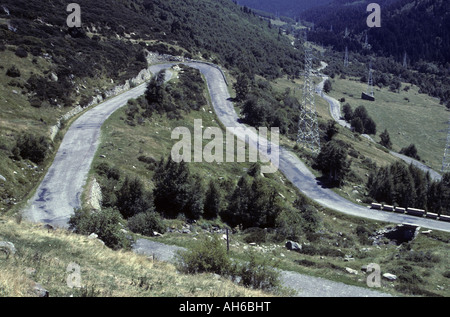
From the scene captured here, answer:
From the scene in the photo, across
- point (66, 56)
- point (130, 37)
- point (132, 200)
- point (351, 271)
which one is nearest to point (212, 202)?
point (132, 200)

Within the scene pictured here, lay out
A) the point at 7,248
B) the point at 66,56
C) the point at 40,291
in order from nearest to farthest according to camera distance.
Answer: the point at 40,291, the point at 7,248, the point at 66,56

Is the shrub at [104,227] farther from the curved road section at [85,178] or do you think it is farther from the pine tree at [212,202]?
the pine tree at [212,202]

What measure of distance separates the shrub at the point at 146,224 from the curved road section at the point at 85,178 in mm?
3962

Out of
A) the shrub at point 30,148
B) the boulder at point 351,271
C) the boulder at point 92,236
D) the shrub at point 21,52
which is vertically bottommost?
the boulder at point 351,271

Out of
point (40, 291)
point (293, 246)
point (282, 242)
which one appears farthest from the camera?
point (282, 242)

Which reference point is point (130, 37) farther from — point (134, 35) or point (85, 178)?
point (85, 178)

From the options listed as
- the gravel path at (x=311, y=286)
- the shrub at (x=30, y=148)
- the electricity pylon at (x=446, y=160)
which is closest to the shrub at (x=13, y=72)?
the shrub at (x=30, y=148)

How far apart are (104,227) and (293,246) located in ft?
40.3

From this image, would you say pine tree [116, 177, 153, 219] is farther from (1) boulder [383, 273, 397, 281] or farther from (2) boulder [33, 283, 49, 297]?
(1) boulder [383, 273, 397, 281]

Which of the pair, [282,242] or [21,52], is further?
[21,52]

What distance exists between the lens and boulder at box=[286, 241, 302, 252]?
23.9m

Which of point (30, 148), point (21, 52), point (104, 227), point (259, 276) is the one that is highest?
point (21, 52)

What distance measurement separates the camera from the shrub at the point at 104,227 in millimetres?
18688

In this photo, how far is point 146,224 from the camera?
23.2m
